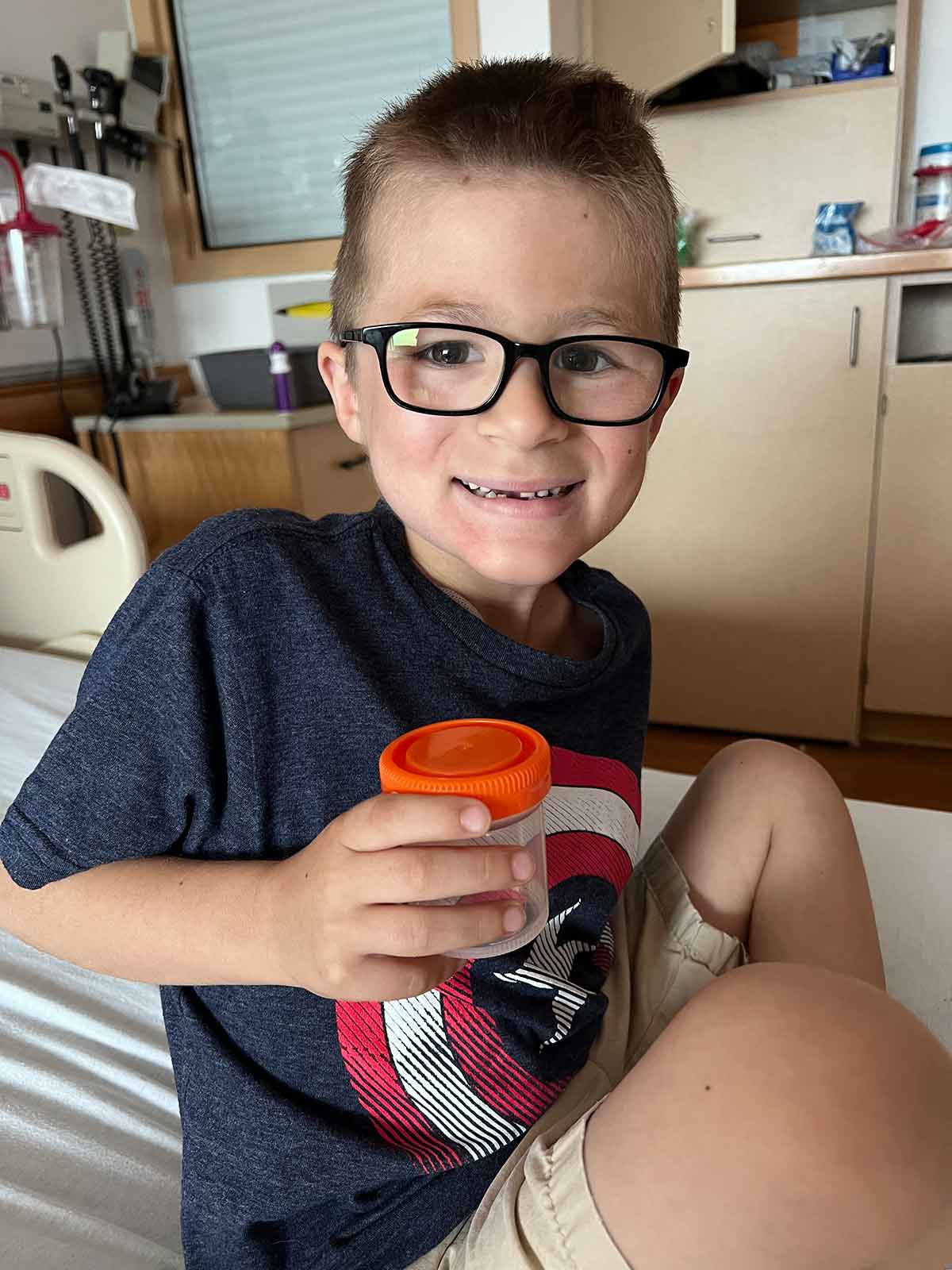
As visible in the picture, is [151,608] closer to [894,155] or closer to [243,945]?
[243,945]

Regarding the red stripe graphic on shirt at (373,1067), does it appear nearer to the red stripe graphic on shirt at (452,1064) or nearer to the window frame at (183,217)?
the red stripe graphic on shirt at (452,1064)

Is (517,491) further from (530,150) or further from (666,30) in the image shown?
(666,30)

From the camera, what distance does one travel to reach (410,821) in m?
0.43

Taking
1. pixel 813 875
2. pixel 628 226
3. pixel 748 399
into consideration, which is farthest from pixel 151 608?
pixel 748 399

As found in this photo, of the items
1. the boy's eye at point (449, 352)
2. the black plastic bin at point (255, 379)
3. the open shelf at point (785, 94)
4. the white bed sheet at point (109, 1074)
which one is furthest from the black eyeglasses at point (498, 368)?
the open shelf at point (785, 94)

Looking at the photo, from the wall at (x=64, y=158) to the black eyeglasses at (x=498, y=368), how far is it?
1.72m

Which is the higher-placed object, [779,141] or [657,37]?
[657,37]

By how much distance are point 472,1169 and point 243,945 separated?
0.25 metres

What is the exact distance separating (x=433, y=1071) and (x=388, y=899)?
0.80ft

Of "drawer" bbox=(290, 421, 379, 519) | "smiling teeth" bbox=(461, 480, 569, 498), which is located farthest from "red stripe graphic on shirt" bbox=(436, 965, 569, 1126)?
"drawer" bbox=(290, 421, 379, 519)

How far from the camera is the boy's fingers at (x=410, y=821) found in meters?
0.42

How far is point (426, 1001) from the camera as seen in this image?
2.12 ft

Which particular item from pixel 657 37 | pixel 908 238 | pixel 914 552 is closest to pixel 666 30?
pixel 657 37

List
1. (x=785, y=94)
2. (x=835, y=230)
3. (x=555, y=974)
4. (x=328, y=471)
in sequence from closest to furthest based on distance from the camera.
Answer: (x=555, y=974)
(x=328, y=471)
(x=835, y=230)
(x=785, y=94)
